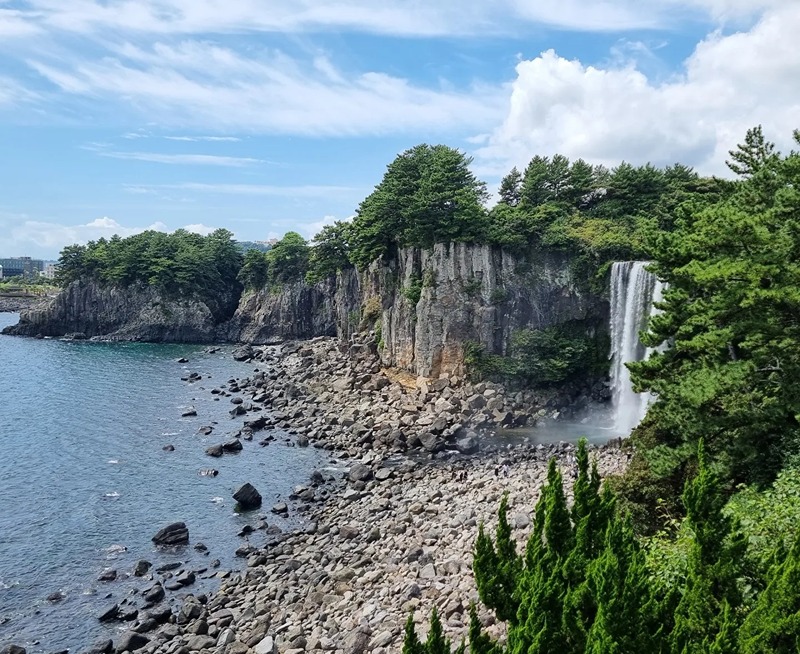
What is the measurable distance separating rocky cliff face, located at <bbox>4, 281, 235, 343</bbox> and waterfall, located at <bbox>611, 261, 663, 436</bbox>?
7527 centimetres

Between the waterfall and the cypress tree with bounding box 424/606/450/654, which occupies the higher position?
the waterfall

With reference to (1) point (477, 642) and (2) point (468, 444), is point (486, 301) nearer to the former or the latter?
(2) point (468, 444)

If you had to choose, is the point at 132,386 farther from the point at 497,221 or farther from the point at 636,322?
the point at 636,322

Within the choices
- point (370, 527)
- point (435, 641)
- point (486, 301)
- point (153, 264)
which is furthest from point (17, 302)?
point (435, 641)

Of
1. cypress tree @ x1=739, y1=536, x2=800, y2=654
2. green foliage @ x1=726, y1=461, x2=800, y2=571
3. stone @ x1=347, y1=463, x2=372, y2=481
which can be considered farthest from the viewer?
stone @ x1=347, y1=463, x2=372, y2=481

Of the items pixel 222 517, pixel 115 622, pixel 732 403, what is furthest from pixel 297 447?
pixel 732 403

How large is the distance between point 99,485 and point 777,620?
38349 mm

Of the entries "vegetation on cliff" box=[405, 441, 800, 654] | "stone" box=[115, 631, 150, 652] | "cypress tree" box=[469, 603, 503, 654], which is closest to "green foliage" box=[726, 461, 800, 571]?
"vegetation on cliff" box=[405, 441, 800, 654]

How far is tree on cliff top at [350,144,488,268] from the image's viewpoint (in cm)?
→ 5138

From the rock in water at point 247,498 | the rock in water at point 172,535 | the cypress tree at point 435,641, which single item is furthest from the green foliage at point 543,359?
the cypress tree at point 435,641

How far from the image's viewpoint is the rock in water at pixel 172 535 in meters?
29.8

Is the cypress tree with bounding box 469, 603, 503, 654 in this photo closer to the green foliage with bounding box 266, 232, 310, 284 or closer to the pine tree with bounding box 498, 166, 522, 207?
the pine tree with bounding box 498, 166, 522, 207

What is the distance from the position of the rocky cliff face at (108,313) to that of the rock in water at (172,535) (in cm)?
7499

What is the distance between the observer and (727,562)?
10211 millimetres
